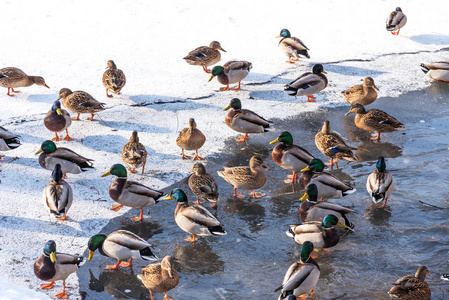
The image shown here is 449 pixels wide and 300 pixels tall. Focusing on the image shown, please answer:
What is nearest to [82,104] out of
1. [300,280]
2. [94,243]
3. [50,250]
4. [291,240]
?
[94,243]

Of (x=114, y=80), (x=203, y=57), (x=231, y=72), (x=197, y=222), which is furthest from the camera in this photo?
(x=203, y=57)

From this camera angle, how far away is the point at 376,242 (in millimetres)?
6719

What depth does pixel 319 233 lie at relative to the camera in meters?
6.45

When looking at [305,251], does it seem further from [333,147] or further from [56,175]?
[56,175]

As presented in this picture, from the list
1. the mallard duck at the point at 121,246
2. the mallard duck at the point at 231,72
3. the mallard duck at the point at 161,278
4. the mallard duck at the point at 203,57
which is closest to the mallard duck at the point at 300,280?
the mallard duck at the point at 161,278

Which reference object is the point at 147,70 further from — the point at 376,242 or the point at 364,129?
the point at 376,242

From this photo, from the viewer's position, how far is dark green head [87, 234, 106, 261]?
20.5 ft

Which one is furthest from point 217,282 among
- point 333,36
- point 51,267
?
point 333,36

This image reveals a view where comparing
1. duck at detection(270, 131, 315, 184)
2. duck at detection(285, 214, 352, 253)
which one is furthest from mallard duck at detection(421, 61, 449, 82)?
duck at detection(285, 214, 352, 253)

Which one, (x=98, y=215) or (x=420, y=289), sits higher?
(x=420, y=289)

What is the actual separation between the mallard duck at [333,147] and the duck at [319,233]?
1.97m

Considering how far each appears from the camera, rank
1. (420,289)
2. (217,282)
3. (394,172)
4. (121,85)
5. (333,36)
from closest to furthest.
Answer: (420,289) < (217,282) < (394,172) < (121,85) < (333,36)

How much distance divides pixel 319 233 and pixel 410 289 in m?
1.24

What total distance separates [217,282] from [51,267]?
1742 mm
